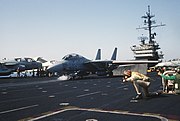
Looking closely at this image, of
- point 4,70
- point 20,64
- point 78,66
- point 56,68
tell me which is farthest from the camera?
point 20,64

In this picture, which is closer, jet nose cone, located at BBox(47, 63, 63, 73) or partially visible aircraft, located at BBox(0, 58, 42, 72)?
jet nose cone, located at BBox(47, 63, 63, 73)

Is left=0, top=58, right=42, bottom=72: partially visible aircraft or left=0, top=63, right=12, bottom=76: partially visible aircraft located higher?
left=0, top=58, right=42, bottom=72: partially visible aircraft

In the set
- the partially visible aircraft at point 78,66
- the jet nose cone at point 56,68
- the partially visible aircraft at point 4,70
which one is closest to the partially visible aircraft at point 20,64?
the partially visible aircraft at point 4,70

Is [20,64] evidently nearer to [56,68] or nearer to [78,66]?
[56,68]

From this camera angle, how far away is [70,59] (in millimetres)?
30578

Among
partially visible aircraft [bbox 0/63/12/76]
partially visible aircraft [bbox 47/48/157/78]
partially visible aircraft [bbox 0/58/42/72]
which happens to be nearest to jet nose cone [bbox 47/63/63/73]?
partially visible aircraft [bbox 47/48/157/78]

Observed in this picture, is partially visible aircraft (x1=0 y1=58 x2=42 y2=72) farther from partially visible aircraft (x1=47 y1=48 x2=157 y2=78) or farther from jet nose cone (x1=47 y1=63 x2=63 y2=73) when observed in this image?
partially visible aircraft (x1=47 y1=48 x2=157 y2=78)

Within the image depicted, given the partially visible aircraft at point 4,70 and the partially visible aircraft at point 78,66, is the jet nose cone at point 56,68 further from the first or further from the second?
the partially visible aircraft at point 4,70

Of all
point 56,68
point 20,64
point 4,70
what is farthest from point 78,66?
point 4,70

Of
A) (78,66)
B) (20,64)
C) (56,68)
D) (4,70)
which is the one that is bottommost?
(4,70)

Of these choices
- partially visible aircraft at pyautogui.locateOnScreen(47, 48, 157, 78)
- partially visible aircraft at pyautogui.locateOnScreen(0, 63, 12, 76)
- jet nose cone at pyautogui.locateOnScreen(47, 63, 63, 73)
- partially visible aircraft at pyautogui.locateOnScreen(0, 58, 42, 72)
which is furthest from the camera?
partially visible aircraft at pyautogui.locateOnScreen(0, 58, 42, 72)

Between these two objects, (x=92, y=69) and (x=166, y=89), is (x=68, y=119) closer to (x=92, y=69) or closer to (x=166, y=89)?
(x=166, y=89)

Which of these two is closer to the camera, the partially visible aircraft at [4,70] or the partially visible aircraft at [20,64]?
the partially visible aircraft at [4,70]

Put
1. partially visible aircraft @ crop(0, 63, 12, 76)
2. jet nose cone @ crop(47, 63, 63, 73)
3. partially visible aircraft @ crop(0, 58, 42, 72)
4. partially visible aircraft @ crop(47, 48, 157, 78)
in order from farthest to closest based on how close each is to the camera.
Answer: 1. partially visible aircraft @ crop(0, 58, 42, 72)
2. partially visible aircraft @ crop(0, 63, 12, 76)
3. partially visible aircraft @ crop(47, 48, 157, 78)
4. jet nose cone @ crop(47, 63, 63, 73)
